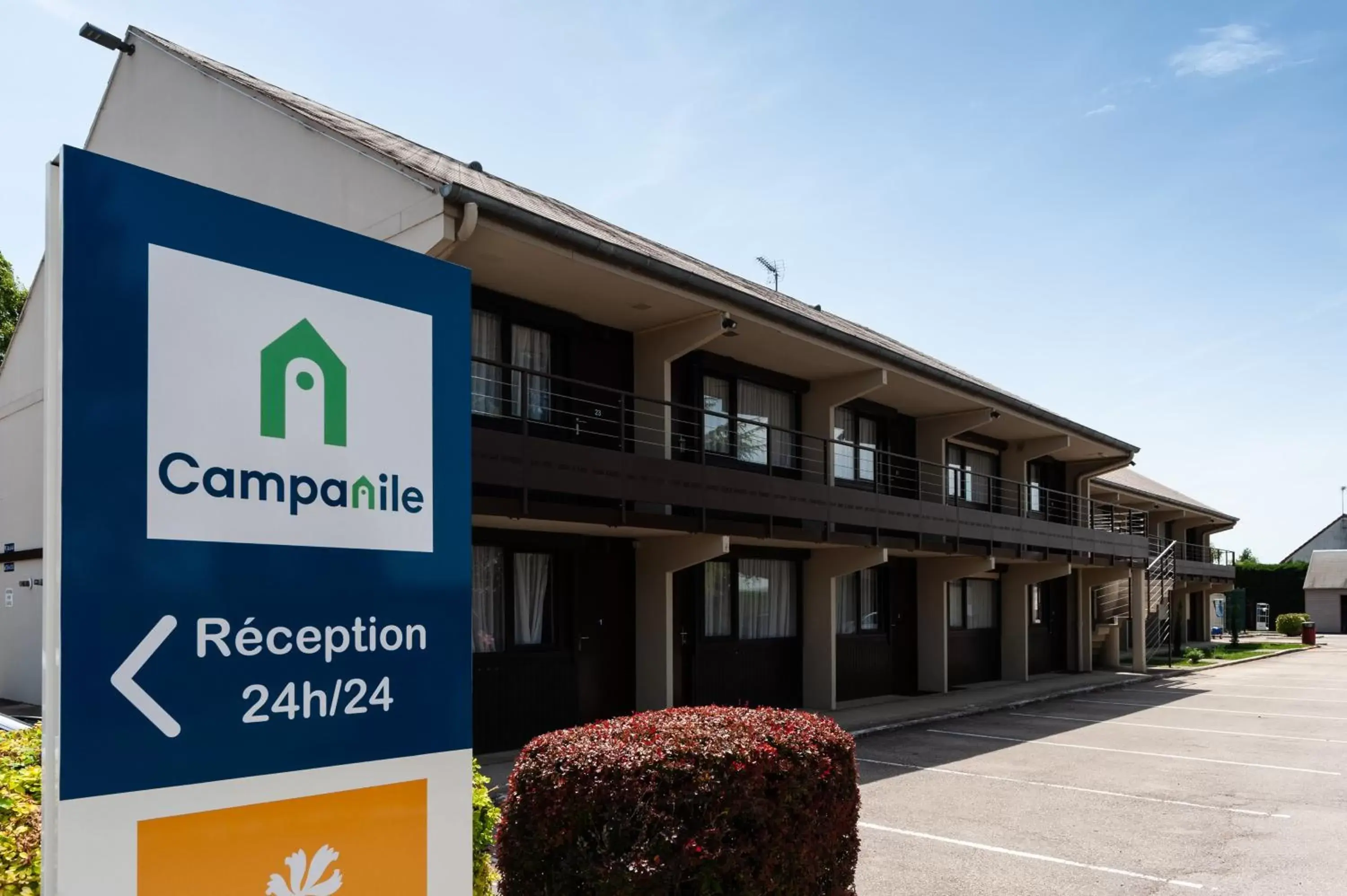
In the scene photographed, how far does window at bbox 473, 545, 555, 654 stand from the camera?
1283 cm

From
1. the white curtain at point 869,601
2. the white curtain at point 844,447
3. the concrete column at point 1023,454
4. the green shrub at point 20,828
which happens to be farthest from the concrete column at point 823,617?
the green shrub at point 20,828

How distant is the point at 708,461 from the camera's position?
52.0 ft

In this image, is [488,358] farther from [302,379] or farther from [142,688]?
[142,688]

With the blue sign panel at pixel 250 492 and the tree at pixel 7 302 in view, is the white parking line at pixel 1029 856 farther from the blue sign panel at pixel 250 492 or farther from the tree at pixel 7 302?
the tree at pixel 7 302

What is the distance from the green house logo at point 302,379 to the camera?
8.48 ft

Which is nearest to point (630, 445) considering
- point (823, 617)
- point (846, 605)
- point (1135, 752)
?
point (823, 617)

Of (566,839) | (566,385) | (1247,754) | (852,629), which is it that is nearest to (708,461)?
(566,385)

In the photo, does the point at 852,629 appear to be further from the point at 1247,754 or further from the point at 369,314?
the point at 369,314

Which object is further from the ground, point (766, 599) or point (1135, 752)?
point (766, 599)

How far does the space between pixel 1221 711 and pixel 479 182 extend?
1658 cm

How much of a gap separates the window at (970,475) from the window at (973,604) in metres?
1.88

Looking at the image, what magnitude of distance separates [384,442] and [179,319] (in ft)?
2.02

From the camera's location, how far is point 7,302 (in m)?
35.8

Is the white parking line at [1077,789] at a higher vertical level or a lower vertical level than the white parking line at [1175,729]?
higher
